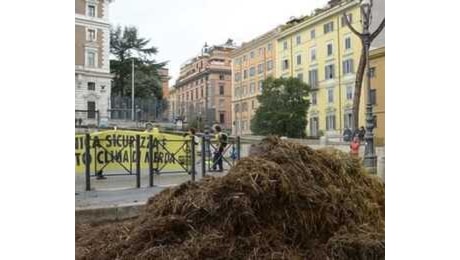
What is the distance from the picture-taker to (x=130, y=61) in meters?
1.67

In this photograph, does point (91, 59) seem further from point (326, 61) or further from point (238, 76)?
point (326, 61)

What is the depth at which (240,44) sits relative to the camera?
1810 millimetres

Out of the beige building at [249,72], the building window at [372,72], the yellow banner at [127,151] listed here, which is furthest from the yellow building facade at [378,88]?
the yellow banner at [127,151]

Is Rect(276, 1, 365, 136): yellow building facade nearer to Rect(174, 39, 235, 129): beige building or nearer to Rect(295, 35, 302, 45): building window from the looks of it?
Rect(295, 35, 302, 45): building window

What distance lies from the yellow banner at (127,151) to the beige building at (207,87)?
0.38ft

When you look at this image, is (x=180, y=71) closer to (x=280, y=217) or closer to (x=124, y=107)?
(x=124, y=107)

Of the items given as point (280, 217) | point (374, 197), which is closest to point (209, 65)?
point (280, 217)

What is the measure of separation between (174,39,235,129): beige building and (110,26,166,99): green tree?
0.11 meters

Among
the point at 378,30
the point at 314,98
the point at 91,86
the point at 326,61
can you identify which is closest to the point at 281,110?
the point at 314,98

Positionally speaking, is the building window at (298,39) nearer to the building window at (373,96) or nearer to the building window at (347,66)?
the building window at (347,66)

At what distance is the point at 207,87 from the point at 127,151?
374 mm

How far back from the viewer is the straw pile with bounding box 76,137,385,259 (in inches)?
62.2
